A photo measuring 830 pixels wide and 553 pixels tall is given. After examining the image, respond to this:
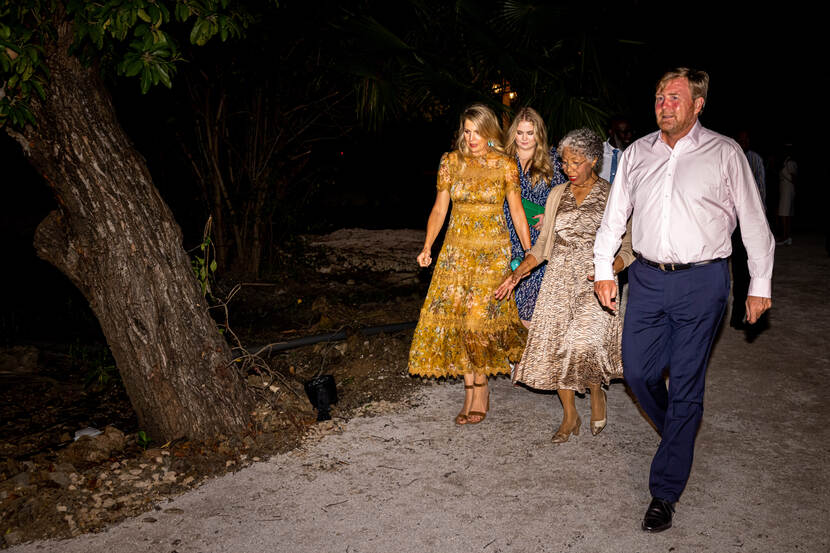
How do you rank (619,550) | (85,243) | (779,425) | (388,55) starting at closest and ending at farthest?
(619,550) → (85,243) → (779,425) → (388,55)

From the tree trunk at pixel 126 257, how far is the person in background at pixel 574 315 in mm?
1982

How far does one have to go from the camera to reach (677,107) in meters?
3.40

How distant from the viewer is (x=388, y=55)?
25.0ft

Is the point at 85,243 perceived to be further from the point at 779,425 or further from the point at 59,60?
the point at 779,425

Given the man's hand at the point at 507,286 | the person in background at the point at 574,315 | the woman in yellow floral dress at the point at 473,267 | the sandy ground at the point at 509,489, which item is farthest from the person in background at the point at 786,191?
the man's hand at the point at 507,286

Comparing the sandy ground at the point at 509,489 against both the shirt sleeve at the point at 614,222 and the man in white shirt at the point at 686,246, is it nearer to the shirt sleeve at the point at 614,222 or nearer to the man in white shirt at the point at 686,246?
the man in white shirt at the point at 686,246

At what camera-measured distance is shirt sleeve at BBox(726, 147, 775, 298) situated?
334 centimetres

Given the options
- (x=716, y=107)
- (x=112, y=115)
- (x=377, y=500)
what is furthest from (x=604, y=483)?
(x=716, y=107)

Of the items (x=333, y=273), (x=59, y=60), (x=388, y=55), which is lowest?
(x=333, y=273)

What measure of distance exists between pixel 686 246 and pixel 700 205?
0.68 feet

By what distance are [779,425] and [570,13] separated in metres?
4.42

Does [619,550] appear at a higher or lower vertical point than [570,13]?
lower

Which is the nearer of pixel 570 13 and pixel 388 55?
pixel 570 13

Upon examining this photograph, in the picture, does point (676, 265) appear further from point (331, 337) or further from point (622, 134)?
point (622, 134)
